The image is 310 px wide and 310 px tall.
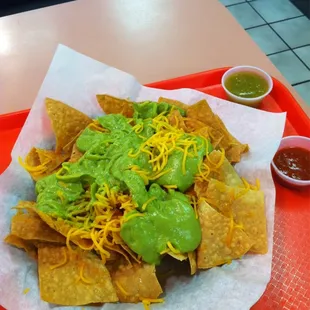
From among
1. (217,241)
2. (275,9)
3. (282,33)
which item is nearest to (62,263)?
(217,241)

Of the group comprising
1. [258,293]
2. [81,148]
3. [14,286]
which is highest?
[81,148]

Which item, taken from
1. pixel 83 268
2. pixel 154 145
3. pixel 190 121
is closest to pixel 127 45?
pixel 190 121

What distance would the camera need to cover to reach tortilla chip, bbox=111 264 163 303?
4.40 feet

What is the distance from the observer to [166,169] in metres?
1.48

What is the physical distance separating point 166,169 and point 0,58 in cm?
121

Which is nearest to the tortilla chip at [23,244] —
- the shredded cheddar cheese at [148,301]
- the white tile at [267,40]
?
the shredded cheddar cheese at [148,301]

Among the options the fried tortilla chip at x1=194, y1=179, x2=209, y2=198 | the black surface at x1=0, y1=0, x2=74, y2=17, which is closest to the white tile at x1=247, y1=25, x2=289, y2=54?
the black surface at x1=0, y1=0, x2=74, y2=17

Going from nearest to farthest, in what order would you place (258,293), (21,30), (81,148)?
1. (258,293)
2. (81,148)
3. (21,30)

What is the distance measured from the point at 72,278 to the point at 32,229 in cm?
19

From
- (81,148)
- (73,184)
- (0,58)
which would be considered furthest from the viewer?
(0,58)

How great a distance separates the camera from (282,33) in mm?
A: 3664

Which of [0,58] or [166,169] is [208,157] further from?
[0,58]

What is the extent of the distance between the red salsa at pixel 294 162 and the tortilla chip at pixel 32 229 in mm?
837

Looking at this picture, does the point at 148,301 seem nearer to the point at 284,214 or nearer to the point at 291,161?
the point at 284,214
